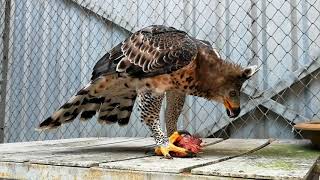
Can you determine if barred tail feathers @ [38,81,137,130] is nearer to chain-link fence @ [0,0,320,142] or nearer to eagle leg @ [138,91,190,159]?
eagle leg @ [138,91,190,159]

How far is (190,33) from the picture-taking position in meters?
4.11

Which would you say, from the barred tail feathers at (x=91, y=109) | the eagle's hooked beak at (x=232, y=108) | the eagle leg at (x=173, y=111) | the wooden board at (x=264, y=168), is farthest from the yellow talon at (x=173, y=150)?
the barred tail feathers at (x=91, y=109)

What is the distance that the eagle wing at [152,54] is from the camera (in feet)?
7.13

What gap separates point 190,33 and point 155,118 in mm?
2015

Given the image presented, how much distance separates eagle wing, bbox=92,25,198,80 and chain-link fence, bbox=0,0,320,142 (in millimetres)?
1595

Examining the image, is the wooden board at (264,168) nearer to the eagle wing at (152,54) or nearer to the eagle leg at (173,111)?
the eagle wing at (152,54)

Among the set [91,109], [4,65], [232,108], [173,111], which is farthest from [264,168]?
[4,65]

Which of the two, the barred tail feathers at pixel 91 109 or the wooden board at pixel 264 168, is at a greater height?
the barred tail feathers at pixel 91 109

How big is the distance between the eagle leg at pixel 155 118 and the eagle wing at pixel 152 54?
0.15 meters

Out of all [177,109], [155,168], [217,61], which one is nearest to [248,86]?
[177,109]

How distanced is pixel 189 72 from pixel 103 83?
23.3 inches

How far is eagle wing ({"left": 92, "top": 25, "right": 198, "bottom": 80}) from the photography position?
2.17 meters

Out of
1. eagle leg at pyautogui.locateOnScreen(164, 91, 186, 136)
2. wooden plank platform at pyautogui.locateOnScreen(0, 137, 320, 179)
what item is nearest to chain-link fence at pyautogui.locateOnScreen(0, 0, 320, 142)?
eagle leg at pyautogui.locateOnScreen(164, 91, 186, 136)

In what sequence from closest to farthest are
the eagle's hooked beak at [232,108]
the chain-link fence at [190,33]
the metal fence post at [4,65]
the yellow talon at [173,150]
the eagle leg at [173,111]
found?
1. the yellow talon at [173,150]
2. the eagle's hooked beak at [232,108]
3. the eagle leg at [173,111]
4. the chain-link fence at [190,33]
5. the metal fence post at [4,65]
